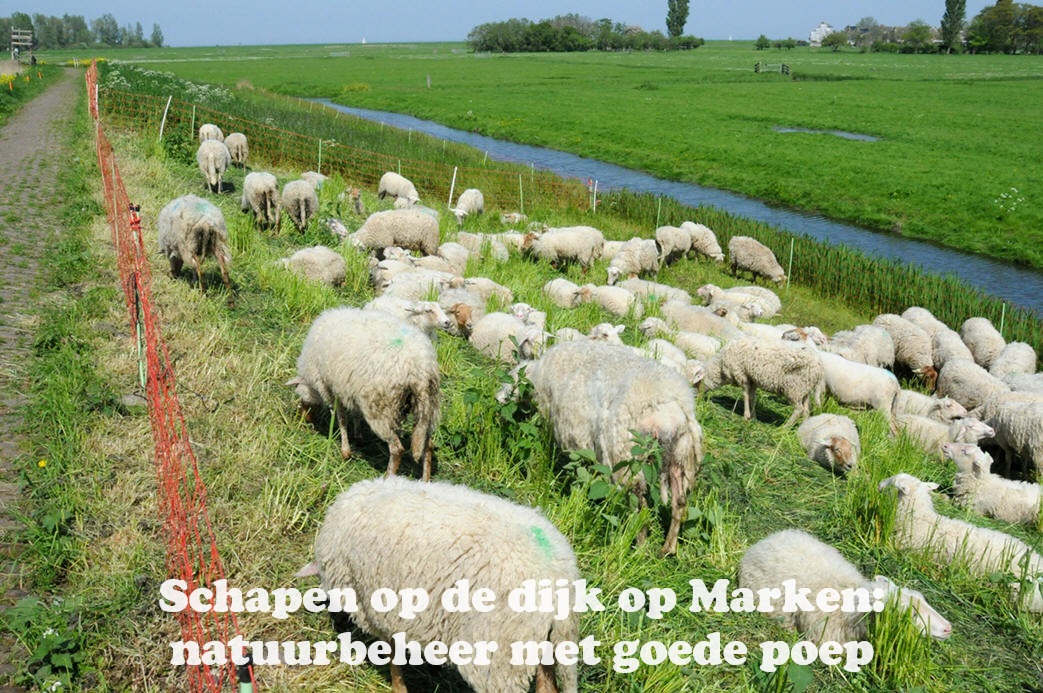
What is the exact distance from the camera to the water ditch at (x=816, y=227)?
1844 centimetres

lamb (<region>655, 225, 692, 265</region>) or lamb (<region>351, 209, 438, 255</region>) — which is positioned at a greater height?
lamb (<region>351, 209, 438, 255</region>)

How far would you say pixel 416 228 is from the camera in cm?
1212

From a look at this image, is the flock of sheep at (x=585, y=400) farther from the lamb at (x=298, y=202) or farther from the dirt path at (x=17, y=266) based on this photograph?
the dirt path at (x=17, y=266)

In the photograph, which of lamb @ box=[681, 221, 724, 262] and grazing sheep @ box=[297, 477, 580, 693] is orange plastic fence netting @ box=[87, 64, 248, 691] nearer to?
grazing sheep @ box=[297, 477, 580, 693]

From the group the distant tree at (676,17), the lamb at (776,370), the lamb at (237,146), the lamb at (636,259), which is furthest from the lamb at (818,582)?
the distant tree at (676,17)

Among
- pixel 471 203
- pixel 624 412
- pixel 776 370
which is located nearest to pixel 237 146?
pixel 471 203

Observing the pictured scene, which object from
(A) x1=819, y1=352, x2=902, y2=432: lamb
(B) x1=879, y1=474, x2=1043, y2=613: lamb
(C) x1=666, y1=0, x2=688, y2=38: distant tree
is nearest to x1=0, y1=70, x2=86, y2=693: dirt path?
(B) x1=879, y1=474, x2=1043, y2=613: lamb

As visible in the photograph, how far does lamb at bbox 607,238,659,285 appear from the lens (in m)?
14.6

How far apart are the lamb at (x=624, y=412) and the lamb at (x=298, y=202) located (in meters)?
7.83

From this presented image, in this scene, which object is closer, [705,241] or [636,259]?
[636,259]

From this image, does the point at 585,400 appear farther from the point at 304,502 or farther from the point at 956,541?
the point at 956,541

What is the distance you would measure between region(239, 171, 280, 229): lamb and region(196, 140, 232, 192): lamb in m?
2.70

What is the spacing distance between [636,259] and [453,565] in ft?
39.1

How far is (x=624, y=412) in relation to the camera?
5367mm
